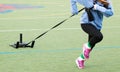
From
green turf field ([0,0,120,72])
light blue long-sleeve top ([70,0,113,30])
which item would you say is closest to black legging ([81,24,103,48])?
light blue long-sleeve top ([70,0,113,30])

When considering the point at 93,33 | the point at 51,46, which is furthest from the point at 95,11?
the point at 51,46

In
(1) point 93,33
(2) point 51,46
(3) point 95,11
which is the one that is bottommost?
(2) point 51,46

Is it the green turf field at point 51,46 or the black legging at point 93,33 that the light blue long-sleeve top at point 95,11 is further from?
the green turf field at point 51,46

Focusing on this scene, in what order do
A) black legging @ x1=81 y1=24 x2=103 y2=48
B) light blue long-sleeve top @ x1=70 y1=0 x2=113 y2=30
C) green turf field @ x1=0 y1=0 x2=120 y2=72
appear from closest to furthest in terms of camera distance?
light blue long-sleeve top @ x1=70 y1=0 x2=113 y2=30 → black legging @ x1=81 y1=24 x2=103 y2=48 → green turf field @ x1=0 y1=0 x2=120 y2=72

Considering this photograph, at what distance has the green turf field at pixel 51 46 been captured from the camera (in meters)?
6.86

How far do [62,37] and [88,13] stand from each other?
11.7 ft

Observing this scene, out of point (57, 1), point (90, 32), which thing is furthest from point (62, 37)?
point (57, 1)

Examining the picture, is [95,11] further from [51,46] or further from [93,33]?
[51,46]

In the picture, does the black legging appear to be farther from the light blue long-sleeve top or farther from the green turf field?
the green turf field

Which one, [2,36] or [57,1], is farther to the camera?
[57,1]

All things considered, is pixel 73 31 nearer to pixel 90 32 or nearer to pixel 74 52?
pixel 74 52

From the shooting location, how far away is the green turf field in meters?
6.86

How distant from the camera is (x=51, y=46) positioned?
28.5 ft

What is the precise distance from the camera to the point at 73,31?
1073 cm
